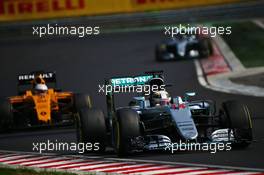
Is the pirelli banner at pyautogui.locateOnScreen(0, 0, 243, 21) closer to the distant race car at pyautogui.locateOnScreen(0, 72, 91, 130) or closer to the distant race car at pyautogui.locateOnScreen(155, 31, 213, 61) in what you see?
the distant race car at pyautogui.locateOnScreen(155, 31, 213, 61)

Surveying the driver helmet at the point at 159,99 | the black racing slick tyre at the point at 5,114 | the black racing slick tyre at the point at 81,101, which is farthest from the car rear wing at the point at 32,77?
the driver helmet at the point at 159,99

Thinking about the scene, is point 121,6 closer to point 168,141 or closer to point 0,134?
point 0,134

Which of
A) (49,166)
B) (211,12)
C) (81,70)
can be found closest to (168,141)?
(49,166)

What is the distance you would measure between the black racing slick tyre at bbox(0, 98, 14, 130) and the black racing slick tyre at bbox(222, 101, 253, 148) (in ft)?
22.0

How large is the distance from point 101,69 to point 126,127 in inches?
807

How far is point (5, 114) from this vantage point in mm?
20500

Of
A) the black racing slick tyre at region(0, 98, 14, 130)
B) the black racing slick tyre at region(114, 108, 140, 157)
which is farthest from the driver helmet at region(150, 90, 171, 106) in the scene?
the black racing slick tyre at region(0, 98, 14, 130)

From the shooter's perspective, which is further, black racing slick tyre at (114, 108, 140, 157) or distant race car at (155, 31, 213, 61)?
distant race car at (155, 31, 213, 61)

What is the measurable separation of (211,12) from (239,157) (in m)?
39.2

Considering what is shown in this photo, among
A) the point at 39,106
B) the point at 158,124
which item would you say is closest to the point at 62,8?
the point at 39,106

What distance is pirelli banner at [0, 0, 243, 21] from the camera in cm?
5591

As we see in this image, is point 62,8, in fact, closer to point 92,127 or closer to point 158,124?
point 158,124

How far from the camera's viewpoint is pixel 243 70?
3088 cm

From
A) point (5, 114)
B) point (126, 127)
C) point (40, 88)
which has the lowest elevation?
point (5, 114)
